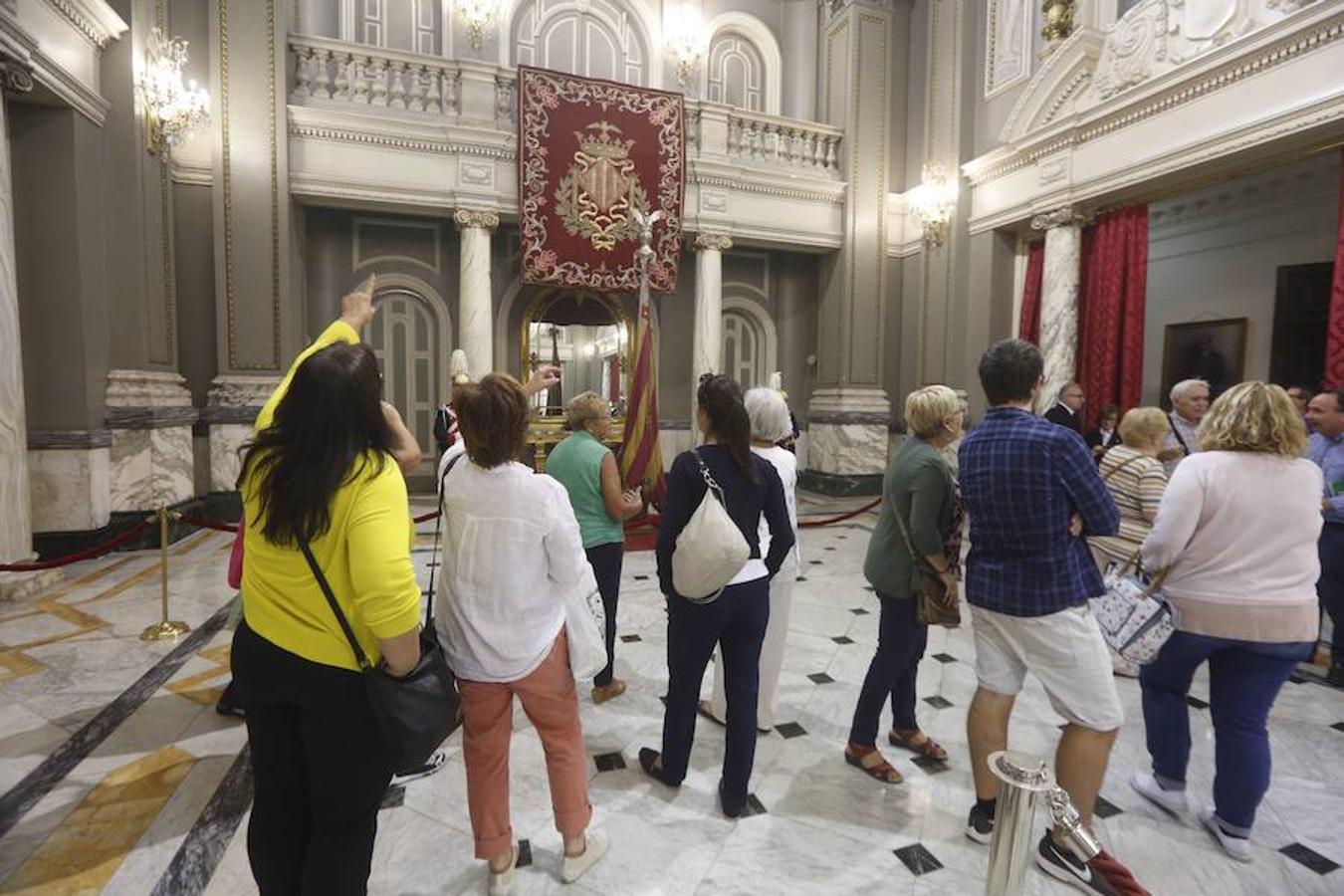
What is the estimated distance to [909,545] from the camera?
246 centimetres

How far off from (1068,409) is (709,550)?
4.98 m

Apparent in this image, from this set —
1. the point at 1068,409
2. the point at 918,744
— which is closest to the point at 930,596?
the point at 918,744

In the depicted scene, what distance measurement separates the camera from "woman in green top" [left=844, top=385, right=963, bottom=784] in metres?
2.37

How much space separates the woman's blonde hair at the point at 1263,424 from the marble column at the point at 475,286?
7505 millimetres

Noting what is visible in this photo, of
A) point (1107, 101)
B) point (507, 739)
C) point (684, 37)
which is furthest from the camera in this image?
point (684, 37)

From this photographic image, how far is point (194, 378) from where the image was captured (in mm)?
7547

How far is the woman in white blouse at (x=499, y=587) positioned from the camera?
1816 millimetres

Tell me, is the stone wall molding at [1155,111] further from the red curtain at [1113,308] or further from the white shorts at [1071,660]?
the white shorts at [1071,660]

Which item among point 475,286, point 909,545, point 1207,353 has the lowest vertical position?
point 909,545

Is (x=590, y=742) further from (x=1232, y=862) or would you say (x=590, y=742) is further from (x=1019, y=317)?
(x=1019, y=317)

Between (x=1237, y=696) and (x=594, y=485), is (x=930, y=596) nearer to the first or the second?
(x=1237, y=696)

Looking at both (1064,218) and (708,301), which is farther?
(708,301)

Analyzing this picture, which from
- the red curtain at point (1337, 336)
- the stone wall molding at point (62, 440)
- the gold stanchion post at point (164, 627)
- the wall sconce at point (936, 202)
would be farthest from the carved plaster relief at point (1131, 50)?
the stone wall molding at point (62, 440)

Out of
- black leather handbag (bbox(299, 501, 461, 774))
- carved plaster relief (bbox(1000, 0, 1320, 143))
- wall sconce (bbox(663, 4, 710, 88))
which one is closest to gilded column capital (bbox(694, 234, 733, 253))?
wall sconce (bbox(663, 4, 710, 88))
